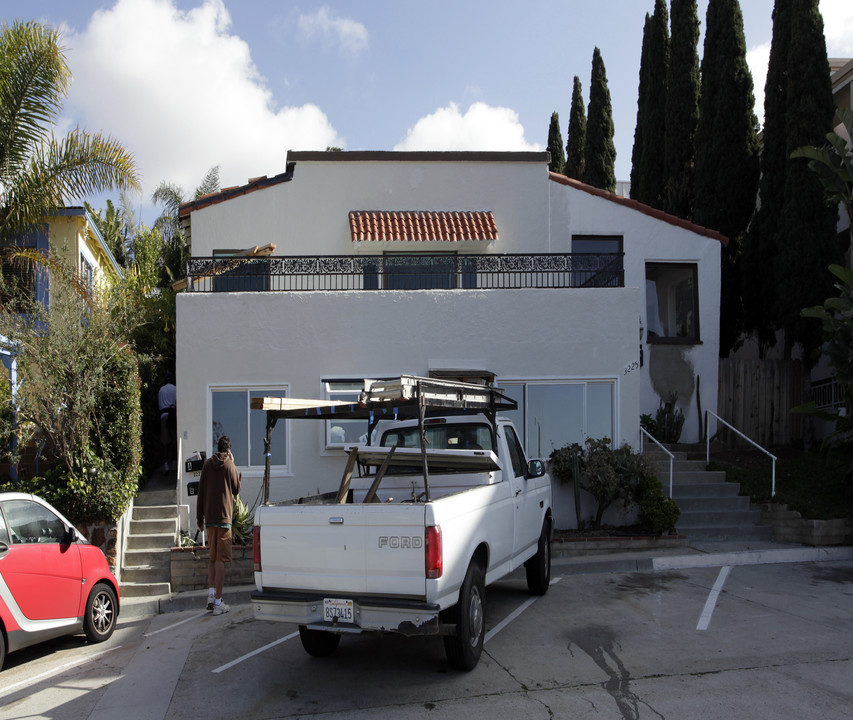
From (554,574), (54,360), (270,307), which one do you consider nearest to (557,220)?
(270,307)

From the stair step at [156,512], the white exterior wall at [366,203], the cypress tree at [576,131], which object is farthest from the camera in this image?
the cypress tree at [576,131]

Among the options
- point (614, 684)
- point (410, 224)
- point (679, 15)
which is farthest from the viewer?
point (679, 15)

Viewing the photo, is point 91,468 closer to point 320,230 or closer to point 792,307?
point 320,230

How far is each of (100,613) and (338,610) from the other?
352 centimetres

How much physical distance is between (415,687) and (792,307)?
1317 cm

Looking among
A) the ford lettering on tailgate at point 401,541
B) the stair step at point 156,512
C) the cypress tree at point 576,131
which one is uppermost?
the cypress tree at point 576,131

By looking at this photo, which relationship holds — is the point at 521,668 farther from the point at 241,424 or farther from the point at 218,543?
the point at 241,424

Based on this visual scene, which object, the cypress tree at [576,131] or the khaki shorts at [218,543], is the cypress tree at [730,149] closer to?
the cypress tree at [576,131]

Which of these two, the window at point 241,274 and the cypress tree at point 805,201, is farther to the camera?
the cypress tree at point 805,201

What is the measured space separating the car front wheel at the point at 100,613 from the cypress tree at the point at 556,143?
26.0m

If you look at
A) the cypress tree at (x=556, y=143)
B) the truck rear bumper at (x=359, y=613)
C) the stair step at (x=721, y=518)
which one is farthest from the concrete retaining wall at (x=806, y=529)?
the cypress tree at (x=556, y=143)

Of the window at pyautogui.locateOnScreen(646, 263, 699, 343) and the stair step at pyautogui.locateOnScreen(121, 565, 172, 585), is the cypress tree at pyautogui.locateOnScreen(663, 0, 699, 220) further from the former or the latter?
the stair step at pyautogui.locateOnScreen(121, 565, 172, 585)

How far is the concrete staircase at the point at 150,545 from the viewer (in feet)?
33.0

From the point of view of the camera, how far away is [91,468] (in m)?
10.1
